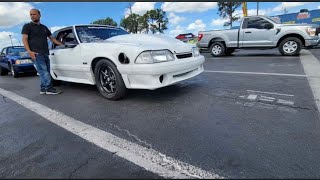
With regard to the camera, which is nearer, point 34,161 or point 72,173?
point 72,173

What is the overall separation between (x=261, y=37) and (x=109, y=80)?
27.1 feet

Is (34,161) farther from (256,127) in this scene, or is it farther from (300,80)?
(300,80)

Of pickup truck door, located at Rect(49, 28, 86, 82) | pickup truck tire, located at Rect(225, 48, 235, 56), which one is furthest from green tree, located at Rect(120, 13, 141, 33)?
pickup truck door, located at Rect(49, 28, 86, 82)

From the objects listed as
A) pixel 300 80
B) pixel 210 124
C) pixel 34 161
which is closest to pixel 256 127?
pixel 210 124

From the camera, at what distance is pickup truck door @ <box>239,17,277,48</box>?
1033 centimetres

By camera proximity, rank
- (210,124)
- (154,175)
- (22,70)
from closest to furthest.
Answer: (154,175)
(210,124)
(22,70)

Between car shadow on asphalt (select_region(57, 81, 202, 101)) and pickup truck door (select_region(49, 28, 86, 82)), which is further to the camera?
pickup truck door (select_region(49, 28, 86, 82))

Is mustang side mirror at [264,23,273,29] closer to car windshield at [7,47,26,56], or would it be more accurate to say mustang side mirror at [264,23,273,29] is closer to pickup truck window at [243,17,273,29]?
pickup truck window at [243,17,273,29]

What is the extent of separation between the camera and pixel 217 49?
474 inches

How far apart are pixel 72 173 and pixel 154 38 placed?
3.09m

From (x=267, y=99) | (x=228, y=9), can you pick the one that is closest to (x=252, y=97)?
(x=267, y=99)

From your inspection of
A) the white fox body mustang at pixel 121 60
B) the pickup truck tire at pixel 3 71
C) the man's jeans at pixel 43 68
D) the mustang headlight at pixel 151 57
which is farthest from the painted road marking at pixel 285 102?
the pickup truck tire at pixel 3 71

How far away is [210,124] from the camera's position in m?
3.18

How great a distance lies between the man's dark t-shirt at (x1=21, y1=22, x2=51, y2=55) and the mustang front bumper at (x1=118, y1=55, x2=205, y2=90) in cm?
227
